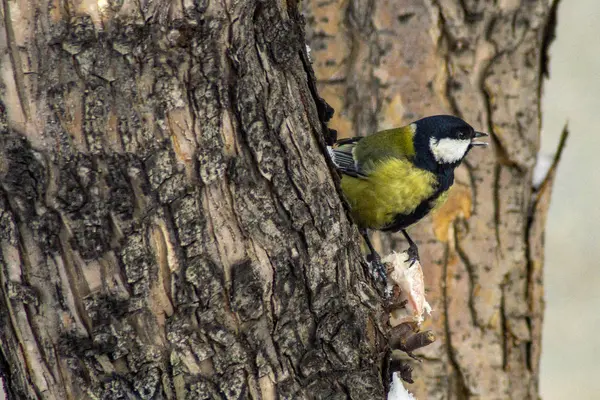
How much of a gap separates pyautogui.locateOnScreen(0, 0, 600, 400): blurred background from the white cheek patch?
4052 millimetres

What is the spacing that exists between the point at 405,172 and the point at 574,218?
18.9 feet

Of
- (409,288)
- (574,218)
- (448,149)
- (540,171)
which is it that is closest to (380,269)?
(409,288)

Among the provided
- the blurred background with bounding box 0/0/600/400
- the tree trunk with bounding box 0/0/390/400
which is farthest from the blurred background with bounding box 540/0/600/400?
the tree trunk with bounding box 0/0/390/400

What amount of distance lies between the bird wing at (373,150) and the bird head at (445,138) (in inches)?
2.2

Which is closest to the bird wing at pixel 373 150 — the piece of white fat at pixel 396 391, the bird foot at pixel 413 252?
the bird foot at pixel 413 252

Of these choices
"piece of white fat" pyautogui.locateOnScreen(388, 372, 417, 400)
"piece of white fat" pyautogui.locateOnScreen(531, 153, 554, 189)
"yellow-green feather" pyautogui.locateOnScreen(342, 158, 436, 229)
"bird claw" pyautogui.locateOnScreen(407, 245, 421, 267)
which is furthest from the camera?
"piece of white fat" pyautogui.locateOnScreen(531, 153, 554, 189)

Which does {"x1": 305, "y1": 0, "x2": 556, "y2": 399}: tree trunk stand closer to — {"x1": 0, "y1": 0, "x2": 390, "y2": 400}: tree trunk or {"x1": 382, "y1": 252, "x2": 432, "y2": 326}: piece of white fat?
{"x1": 382, "y1": 252, "x2": 432, "y2": 326}: piece of white fat

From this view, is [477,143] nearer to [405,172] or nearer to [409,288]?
[405,172]

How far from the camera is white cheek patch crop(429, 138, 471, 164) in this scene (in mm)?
3162

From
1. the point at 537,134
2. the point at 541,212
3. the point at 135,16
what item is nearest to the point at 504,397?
the point at 541,212

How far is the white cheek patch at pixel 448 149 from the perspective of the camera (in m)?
3.16

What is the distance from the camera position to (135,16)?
160cm

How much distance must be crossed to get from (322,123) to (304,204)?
0.29 meters

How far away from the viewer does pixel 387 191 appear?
Result: 123 inches
